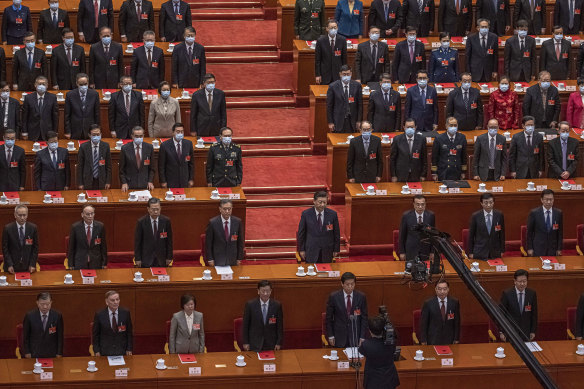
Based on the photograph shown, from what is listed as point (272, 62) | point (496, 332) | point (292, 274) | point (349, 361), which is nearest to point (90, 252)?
point (292, 274)

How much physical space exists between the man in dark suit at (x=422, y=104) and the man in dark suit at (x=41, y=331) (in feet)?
20.2

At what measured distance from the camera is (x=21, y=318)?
599 inches

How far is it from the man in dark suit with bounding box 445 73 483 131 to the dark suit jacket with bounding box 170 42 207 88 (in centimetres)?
347

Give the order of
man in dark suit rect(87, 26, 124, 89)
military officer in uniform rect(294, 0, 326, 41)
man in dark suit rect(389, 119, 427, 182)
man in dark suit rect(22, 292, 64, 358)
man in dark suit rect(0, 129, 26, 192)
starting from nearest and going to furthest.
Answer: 1. man in dark suit rect(22, 292, 64, 358)
2. man in dark suit rect(0, 129, 26, 192)
3. man in dark suit rect(389, 119, 427, 182)
4. man in dark suit rect(87, 26, 124, 89)
5. military officer in uniform rect(294, 0, 326, 41)

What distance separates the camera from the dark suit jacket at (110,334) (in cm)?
1452

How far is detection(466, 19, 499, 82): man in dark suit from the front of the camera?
19.4m

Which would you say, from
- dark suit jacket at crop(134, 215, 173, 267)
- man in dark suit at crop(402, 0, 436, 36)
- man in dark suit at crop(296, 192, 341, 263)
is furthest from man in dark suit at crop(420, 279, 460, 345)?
man in dark suit at crop(402, 0, 436, 36)

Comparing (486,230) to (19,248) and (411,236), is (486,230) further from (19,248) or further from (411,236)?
(19,248)

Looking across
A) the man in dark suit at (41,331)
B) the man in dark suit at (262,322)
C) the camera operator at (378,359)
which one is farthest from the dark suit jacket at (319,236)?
the camera operator at (378,359)

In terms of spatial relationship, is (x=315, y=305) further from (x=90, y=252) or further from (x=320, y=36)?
(x=320, y=36)

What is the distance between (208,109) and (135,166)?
1605mm

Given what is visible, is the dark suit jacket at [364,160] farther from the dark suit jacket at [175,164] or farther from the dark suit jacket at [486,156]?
the dark suit jacket at [175,164]

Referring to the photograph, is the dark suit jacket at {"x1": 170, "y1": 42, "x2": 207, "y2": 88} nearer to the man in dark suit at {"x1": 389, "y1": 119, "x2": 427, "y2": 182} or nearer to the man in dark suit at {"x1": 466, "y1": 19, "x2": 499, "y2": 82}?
the man in dark suit at {"x1": 389, "y1": 119, "x2": 427, "y2": 182}

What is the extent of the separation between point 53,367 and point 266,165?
5845 mm
